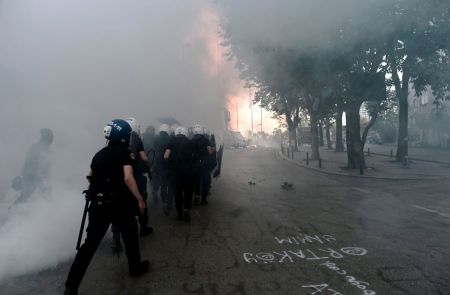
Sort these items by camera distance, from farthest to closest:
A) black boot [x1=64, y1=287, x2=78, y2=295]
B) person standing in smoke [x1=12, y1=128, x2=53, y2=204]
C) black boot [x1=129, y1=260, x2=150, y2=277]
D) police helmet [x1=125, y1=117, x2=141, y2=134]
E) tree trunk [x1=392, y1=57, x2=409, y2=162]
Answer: tree trunk [x1=392, y1=57, x2=409, y2=162], person standing in smoke [x1=12, y1=128, x2=53, y2=204], police helmet [x1=125, y1=117, x2=141, y2=134], black boot [x1=129, y1=260, x2=150, y2=277], black boot [x1=64, y1=287, x2=78, y2=295]

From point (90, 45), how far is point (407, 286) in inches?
317

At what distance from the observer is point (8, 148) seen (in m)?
7.62

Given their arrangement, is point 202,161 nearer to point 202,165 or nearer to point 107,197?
point 202,165

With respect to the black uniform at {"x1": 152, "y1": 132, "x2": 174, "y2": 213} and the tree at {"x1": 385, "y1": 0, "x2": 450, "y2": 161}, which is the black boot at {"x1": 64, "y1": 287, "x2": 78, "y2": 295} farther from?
the tree at {"x1": 385, "y1": 0, "x2": 450, "y2": 161}

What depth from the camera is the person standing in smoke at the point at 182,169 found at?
20.8 feet

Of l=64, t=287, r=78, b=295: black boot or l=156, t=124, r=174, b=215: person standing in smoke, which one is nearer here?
l=64, t=287, r=78, b=295: black boot

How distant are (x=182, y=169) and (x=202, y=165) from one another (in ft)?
4.50

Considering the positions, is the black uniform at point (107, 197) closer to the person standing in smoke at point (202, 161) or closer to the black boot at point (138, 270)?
the black boot at point (138, 270)

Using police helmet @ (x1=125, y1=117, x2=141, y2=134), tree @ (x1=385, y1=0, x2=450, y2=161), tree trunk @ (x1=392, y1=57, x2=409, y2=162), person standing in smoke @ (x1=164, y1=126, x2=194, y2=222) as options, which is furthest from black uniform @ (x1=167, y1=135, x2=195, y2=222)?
tree trunk @ (x1=392, y1=57, x2=409, y2=162)

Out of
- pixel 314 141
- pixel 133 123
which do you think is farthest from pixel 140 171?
pixel 314 141

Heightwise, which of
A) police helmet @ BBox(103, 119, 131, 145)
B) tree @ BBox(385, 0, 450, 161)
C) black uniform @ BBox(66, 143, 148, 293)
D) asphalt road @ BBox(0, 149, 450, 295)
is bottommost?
asphalt road @ BBox(0, 149, 450, 295)

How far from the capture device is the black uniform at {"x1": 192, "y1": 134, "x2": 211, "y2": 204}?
23.6 ft

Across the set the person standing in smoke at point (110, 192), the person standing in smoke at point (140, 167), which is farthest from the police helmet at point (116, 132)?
the person standing in smoke at point (140, 167)

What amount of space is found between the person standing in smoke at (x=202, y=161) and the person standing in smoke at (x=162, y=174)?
50 cm
